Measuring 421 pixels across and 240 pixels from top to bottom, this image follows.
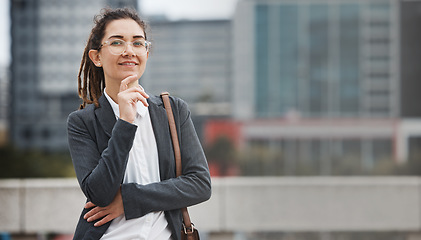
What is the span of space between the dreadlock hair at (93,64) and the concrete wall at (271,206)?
220 cm

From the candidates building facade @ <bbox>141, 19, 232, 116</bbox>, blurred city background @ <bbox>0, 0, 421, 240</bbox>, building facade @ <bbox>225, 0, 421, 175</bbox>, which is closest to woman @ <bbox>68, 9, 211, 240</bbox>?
blurred city background @ <bbox>0, 0, 421, 240</bbox>

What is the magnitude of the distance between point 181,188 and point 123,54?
47cm

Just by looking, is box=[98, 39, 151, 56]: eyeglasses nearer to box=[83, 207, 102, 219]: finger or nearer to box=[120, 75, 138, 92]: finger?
box=[120, 75, 138, 92]: finger

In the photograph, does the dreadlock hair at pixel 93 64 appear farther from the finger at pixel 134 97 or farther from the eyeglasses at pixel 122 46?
the finger at pixel 134 97

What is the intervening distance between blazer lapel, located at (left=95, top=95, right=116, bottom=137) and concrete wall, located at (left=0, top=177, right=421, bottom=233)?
2304 millimetres

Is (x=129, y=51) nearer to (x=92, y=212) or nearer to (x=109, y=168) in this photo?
(x=109, y=168)

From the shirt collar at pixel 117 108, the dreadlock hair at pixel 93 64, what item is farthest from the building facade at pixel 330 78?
the shirt collar at pixel 117 108

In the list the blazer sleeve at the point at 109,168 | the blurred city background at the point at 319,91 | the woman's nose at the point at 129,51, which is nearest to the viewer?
the blazer sleeve at the point at 109,168

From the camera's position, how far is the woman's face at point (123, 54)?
57.7 inches

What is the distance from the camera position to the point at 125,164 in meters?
1.37

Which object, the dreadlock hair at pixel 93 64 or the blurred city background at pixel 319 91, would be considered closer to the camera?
the dreadlock hair at pixel 93 64

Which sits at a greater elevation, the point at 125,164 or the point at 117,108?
the point at 117,108

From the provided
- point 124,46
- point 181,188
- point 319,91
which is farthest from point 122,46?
point 319,91

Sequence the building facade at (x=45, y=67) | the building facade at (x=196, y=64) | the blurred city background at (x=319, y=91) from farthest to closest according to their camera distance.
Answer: the building facade at (x=45, y=67)
the building facade at (x=196, y=64)
the blurred city background at (x=319, y=91)
